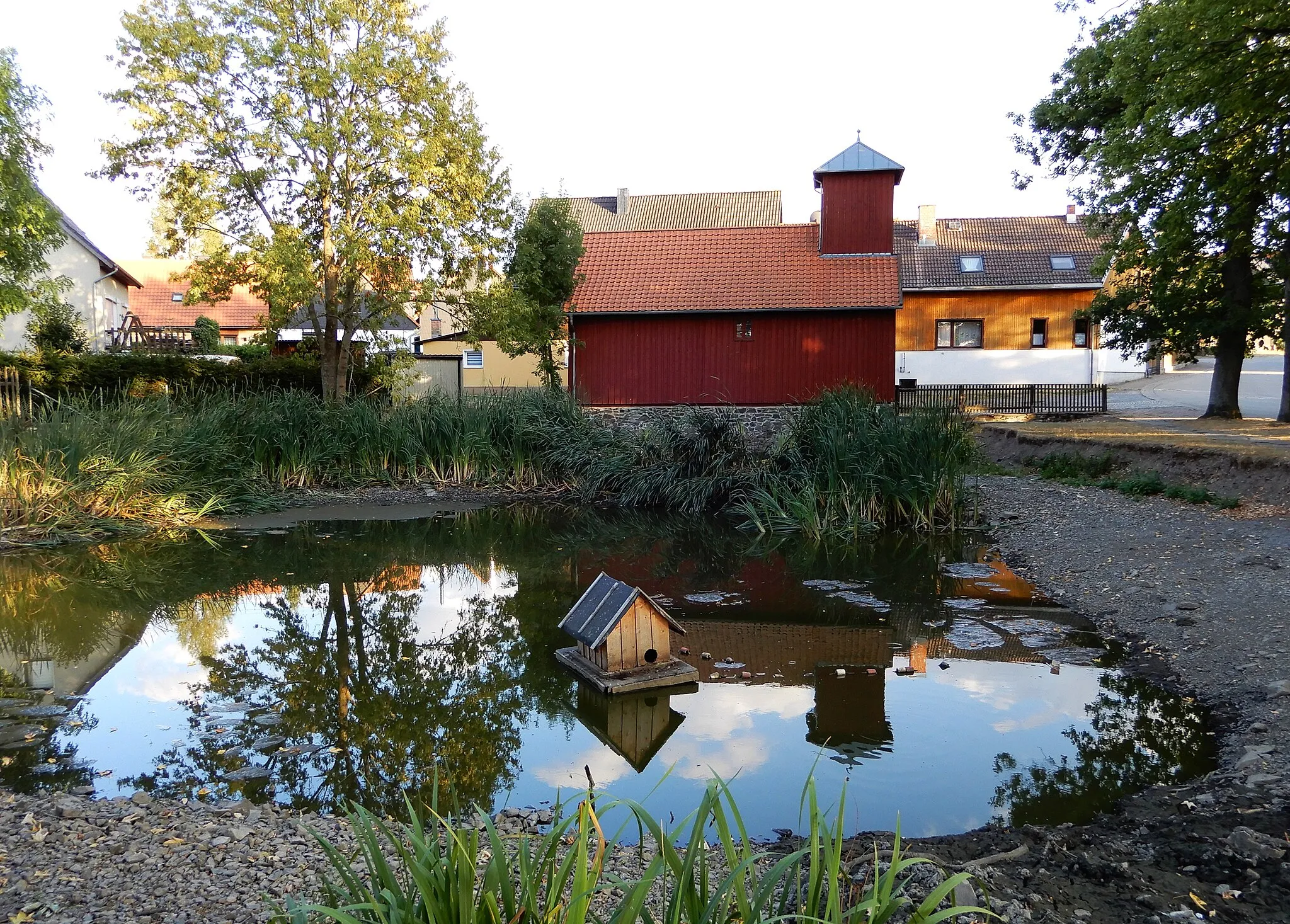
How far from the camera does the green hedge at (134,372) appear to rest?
58.2ft

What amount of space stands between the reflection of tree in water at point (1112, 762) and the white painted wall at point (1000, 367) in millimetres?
25736

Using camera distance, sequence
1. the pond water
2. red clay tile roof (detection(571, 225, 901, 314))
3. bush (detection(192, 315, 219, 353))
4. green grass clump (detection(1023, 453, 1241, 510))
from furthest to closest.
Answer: bush (detection(192, 315, 219, 353)) < red clay tile roof (detection(571, 225, 901, 314)) < green grass clump (detection(1023, 453, 1241, 510)) < the pond water

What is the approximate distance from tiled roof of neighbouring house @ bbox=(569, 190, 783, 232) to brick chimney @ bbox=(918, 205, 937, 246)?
995cm

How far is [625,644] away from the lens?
20.6 ft

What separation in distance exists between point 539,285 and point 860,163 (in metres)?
7.65

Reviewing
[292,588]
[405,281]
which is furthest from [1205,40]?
[405,281]

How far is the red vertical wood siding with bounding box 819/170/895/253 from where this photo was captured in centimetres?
2122

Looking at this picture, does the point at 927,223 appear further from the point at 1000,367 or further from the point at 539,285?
the point at 539,285

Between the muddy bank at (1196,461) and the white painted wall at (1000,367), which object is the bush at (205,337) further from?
the muddy bank at (1196,461)

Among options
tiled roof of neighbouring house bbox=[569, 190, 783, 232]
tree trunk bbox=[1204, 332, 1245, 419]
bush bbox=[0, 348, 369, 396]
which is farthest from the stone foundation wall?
tiled roof of neighbouring house bbox=[569, 190, 783, 232]

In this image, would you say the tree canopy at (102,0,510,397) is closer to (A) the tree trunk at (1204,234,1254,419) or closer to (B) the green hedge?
(B) the green hedge

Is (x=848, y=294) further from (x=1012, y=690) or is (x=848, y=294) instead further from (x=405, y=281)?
(x=1012, y=690)

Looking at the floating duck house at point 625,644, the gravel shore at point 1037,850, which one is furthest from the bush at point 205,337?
the gravel shore at point 1037,850

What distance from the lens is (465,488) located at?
16.5 meters
